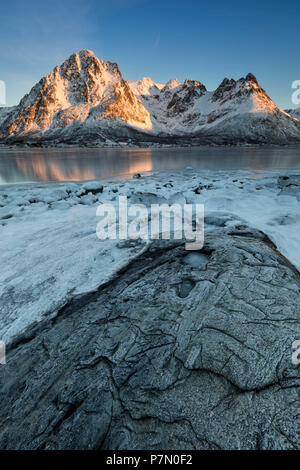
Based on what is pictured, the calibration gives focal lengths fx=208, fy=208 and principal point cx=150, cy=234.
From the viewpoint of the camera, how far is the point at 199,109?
19612 centimetres

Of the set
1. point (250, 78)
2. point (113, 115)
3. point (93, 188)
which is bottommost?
point (93, 188)

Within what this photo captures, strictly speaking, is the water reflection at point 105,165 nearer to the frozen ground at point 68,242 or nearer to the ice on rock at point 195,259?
the frozen ground at point 68,242

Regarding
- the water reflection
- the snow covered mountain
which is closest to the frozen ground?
the water reflection

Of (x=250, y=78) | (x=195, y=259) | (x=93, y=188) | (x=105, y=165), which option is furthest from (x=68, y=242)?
(x=250, y=78)

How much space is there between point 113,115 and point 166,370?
159924mm

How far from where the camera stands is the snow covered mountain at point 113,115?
126m

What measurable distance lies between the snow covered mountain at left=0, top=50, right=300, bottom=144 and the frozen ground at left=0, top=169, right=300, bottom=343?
114383 mm

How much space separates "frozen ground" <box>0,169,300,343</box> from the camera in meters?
2.75

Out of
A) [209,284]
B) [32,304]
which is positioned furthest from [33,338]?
[209,284]

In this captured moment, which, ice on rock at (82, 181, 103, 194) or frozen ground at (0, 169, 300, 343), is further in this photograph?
ice on rock at (82, 181, 103, 194)

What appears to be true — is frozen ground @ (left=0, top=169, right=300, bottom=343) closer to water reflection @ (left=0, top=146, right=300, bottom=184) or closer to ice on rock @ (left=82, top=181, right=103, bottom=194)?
ice on rock @ (left=82, top=181, right=103, bottom=194)

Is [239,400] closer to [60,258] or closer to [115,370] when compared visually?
[115,370]

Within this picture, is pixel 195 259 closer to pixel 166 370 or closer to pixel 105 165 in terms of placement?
pixel 166 370

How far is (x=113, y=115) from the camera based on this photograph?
13775 cm
